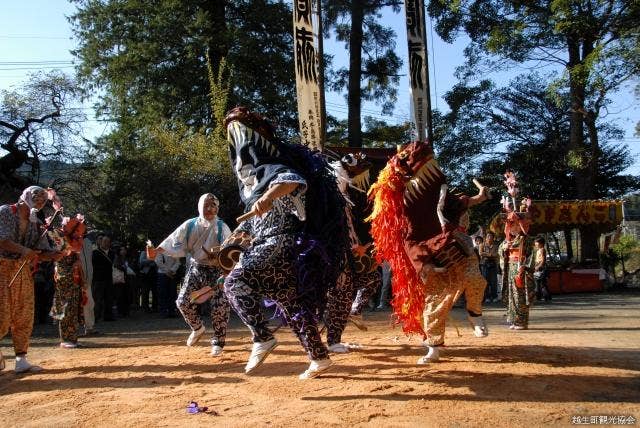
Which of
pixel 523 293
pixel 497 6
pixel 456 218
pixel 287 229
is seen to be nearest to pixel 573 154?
pixel 497 6

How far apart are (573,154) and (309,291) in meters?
16.9

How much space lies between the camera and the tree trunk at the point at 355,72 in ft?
64.7

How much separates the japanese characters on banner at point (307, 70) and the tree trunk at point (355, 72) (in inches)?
286

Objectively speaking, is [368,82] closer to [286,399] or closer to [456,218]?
[456,218]

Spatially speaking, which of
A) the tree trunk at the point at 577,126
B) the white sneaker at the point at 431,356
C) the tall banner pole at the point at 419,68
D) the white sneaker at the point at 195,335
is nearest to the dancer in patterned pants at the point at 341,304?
the white sneaker at the point at 431,356

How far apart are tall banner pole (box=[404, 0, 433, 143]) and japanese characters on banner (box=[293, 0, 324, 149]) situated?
7.69 ft

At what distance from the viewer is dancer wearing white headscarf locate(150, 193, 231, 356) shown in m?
6.31

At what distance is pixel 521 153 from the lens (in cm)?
2248

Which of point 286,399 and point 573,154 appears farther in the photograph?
point 573,154

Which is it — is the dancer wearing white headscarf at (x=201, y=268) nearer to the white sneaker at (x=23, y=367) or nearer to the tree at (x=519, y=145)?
the white sneaker at (x=23, y=367)

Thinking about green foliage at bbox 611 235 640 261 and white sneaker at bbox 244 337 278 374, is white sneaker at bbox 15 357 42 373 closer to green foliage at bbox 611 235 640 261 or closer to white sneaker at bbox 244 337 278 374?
white sneaker at bbox 244 337 278 374

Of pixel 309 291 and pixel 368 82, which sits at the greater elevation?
pixel 368 82

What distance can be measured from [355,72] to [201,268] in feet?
50.3

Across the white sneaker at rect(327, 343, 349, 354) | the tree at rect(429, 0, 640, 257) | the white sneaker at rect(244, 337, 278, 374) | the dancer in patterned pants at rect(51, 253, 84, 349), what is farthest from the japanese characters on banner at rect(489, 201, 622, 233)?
the white sneaker at rect(244, 337, 278, 374)
